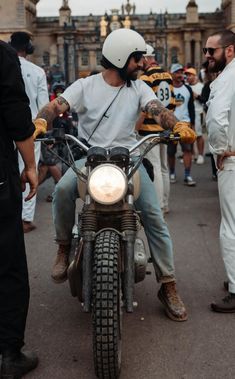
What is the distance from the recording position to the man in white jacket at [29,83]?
7297mm

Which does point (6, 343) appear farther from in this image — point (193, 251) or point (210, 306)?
point (193, 251)

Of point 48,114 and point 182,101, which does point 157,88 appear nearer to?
point 182,101

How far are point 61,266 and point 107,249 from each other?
1.16 metres

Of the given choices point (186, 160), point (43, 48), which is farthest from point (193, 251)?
point (43, 48)

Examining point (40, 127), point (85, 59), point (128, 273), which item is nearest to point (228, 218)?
point (128, 273)

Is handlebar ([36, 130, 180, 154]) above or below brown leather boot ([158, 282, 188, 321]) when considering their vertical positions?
above

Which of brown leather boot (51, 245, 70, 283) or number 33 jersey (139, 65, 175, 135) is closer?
brown leather boot (51, 245, 70, 283)

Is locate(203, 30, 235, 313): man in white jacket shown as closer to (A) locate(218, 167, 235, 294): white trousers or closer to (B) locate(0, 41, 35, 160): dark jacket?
(A) locate(218, 167, 235, 294): white trousers

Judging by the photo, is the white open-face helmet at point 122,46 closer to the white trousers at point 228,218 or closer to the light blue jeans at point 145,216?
the light blue jeans at point 145,216

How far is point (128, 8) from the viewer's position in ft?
236

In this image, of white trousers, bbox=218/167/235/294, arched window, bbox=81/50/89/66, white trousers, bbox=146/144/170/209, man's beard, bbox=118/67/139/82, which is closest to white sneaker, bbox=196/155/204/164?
white trousers, bbox=146/144/170/209

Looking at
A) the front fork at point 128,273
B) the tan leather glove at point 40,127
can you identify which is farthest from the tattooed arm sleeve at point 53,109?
the front fork at point 128,273

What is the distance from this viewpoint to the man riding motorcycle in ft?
13.9

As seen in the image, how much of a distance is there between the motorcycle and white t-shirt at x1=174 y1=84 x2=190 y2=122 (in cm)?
691
